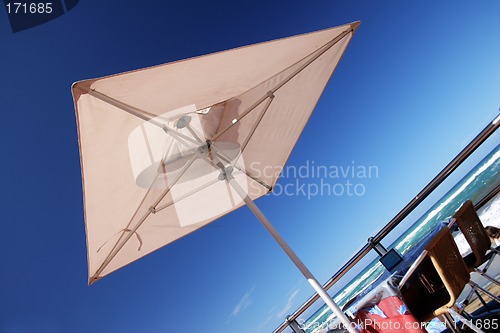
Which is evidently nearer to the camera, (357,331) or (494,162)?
(357,331)

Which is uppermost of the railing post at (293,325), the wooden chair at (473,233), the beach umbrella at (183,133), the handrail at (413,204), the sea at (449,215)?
the beach umbrella at (183,133)

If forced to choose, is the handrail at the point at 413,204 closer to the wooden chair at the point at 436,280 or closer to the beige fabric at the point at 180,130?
the wooden chair at the point at 436,280

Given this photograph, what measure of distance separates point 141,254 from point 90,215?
0.92 meters

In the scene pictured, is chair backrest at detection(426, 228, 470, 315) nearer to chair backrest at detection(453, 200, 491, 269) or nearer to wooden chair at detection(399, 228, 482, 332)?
wooden chair at detection(399, 228, 482, 332)

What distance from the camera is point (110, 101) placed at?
190 cm

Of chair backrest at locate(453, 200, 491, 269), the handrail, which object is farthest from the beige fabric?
chair backrest at locate(453, 200, 491, 269)

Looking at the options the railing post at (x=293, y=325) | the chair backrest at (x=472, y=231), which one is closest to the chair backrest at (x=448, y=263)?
the chair backrest at (x=472, y=231)

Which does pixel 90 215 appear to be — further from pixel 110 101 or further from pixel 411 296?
pixel 411 296

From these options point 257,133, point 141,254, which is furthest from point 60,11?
point 141,254

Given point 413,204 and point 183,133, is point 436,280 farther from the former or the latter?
point 183,133

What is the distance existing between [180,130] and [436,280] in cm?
238

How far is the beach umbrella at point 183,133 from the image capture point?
6.59 feet

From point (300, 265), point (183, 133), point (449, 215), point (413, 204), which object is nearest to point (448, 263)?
point (413, 204)

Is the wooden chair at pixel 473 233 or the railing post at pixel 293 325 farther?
the railing post at pixel 293 325
